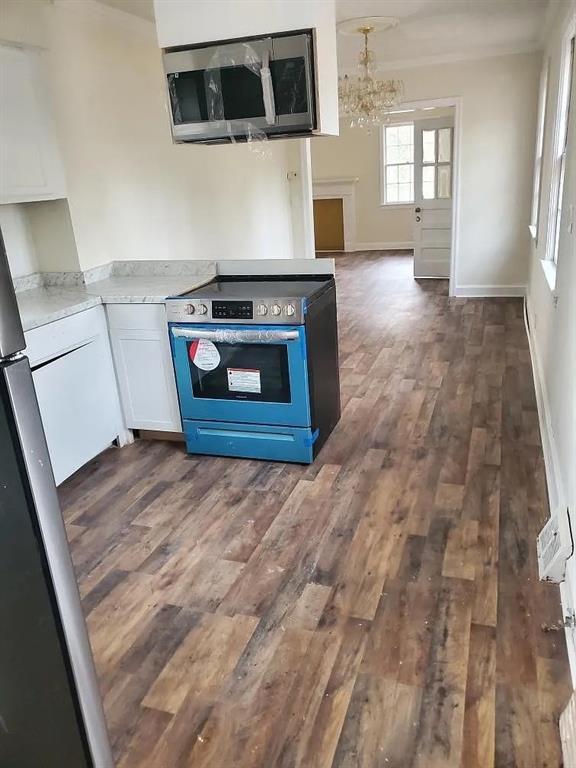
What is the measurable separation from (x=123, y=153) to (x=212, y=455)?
214 cm

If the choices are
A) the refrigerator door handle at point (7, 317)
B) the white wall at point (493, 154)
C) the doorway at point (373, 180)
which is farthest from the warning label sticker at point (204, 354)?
the doorway at point (373, 180)

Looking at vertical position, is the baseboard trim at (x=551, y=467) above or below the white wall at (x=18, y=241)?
below

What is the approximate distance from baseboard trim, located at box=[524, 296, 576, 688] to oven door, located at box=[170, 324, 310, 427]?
1183 millimetres

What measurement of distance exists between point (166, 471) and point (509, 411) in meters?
2.07

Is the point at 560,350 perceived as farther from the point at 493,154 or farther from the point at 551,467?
the point at 493,154

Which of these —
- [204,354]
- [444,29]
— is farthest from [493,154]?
[204,354]

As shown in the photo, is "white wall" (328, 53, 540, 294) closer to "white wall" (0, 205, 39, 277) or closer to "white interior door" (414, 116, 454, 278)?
"white interior door" (414, 116, 454, 278)

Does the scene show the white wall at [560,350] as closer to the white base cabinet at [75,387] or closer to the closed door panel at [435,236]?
the white base cabinet at [75,387]

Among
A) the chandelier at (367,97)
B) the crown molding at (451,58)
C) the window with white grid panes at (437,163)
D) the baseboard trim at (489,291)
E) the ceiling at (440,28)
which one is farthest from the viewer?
the window with white grid panes at (437,163)

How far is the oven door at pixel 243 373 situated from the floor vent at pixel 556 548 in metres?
1.28

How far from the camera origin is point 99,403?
3334mm

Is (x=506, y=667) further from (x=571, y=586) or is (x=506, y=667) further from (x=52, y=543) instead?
(x=52, y=543)

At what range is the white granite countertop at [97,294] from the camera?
117 inches

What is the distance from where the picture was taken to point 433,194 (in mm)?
7730
